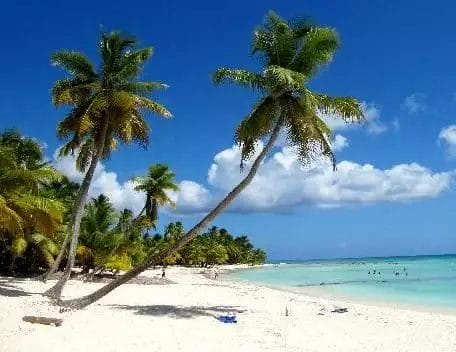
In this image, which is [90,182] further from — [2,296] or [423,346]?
[423,346]

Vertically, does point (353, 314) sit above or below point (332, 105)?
below

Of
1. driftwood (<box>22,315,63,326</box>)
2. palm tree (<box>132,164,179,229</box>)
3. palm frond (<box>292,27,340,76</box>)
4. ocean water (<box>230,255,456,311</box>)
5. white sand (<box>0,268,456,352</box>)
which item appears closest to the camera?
white sand (<box>0,268,456,352</box>)

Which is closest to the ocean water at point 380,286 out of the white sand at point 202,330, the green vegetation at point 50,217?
the white sand at point 202,330

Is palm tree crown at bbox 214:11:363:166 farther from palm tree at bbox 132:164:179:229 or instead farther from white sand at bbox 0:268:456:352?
palm tree at bbox 132:164:179:229

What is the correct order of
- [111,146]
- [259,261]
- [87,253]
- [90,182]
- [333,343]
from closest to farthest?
[333,343], [90,182], [111,146], [87,253], [259,261]

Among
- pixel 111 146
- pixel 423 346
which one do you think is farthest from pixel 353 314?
pixel 111 146

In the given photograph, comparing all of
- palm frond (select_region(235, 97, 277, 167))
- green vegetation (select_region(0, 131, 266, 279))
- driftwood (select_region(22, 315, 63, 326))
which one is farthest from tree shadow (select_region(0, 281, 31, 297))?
palm frond (select_region(235, 97, 277, 167))

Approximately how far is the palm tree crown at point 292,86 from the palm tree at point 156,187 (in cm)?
2426

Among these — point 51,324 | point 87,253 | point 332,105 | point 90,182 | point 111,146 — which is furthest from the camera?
point 87,253

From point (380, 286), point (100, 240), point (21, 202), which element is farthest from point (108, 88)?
point (380, 286)

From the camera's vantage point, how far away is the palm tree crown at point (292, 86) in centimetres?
1655

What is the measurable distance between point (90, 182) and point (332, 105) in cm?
883

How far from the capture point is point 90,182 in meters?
19.2

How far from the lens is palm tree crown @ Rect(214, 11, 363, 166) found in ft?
54.3
